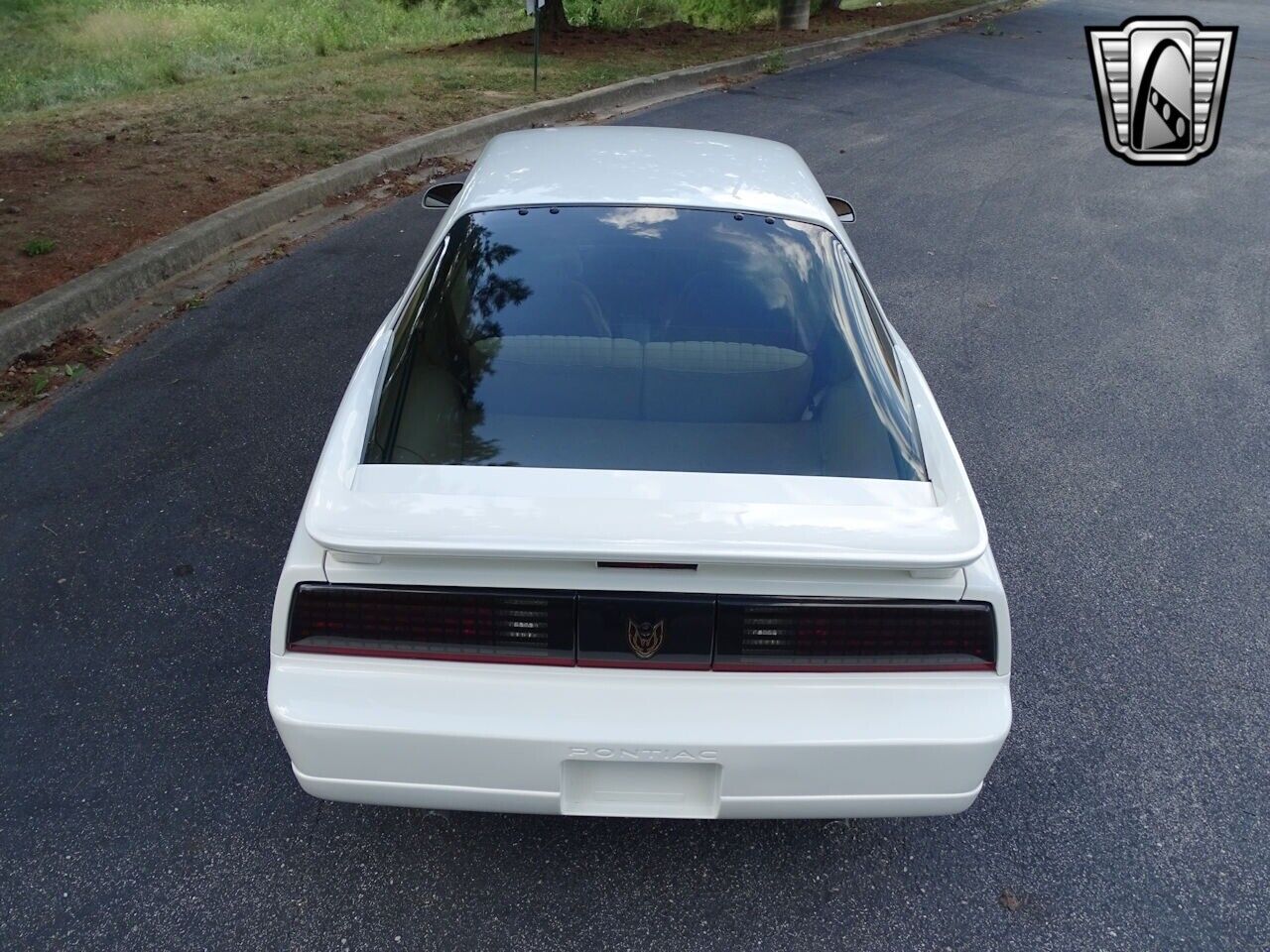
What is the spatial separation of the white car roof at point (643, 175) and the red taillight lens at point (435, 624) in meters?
1.45

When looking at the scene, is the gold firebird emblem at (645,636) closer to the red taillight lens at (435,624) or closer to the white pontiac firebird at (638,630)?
the white pontiac firebird at (638,630)

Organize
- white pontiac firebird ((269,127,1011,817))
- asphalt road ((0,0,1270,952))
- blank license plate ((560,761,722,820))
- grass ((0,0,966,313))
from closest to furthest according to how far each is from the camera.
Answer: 1. white pontiac firebird ((269,127,1011,817))
2. blank license plate ((560,761,722,820))
3. asphalt road ((0,0,1270,952))
4. grass ((0,0,966,313))

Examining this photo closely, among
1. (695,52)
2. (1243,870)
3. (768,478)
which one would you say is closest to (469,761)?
(768,478)

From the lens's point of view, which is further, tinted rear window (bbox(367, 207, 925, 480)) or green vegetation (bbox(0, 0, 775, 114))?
green vegetation (bbox(0, 0, 775, 114))

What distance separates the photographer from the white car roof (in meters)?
3.13

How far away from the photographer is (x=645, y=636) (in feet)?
7.09

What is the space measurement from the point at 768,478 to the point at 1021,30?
1960 centimetres

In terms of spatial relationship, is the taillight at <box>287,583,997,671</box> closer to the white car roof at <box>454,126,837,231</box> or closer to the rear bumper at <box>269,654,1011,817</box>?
the rear bumper at <box>269,654,1011,817</box>

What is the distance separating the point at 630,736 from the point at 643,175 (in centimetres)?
190

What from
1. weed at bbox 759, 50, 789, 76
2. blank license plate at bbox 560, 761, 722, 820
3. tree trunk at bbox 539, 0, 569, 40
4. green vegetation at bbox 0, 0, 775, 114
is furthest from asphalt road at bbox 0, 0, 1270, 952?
tree trunk at bbox 539, 0, 569, 40

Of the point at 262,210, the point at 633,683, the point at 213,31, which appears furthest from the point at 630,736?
the point at 213,31

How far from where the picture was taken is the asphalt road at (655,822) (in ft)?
7.97

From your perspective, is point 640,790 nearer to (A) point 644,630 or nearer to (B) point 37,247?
(A) point 644,630

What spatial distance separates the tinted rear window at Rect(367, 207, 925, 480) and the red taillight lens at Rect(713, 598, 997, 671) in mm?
381
